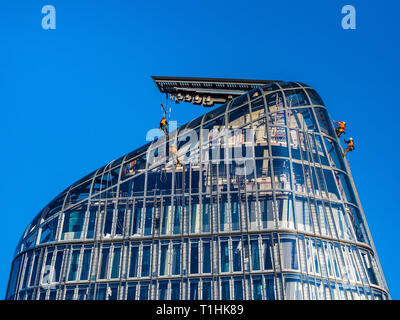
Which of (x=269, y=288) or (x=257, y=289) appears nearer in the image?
(x=269, y=288)

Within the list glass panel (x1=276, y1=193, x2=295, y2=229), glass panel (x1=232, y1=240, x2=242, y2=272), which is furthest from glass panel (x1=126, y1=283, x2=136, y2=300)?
glass panel (x1=276, y1=193, x2=295, y2=229)

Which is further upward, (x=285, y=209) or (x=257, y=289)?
(x=285, y=209)

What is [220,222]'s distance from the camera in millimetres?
52844

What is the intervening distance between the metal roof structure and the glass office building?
9973 mm

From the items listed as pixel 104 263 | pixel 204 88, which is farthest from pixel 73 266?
pixel 204 88

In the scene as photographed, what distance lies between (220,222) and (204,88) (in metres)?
24.6

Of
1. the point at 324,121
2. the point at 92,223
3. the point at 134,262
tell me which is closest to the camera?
the point at 134,262

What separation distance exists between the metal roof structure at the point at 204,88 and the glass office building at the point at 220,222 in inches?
393

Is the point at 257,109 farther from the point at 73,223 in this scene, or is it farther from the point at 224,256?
→ the point at 73,223

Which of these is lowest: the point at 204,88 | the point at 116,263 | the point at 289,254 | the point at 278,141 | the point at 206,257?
the point at 289,254

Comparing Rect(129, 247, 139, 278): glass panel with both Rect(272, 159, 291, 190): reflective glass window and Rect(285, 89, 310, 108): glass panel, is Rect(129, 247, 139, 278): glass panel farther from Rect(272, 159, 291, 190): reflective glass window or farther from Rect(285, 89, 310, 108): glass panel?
Rect(285, 89, 310, 108): glass panel

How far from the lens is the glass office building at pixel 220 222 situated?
50031 mm

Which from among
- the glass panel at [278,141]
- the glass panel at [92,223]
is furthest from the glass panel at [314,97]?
the glass panel at [92,223]
